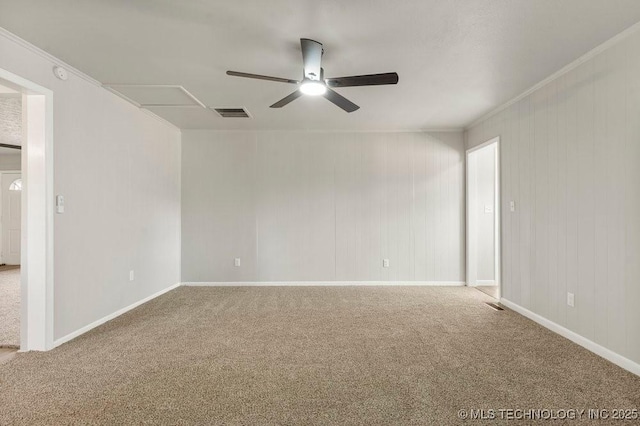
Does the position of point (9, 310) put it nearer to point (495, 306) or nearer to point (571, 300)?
point (495, 306)

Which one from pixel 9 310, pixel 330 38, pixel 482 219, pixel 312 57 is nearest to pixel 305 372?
pixel 312 57

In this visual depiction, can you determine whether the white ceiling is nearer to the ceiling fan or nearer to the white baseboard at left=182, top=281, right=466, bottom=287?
the ceiling fan

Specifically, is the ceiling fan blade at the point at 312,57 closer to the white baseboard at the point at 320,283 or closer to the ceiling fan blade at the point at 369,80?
the ceiling fan blade at the point at 369,80

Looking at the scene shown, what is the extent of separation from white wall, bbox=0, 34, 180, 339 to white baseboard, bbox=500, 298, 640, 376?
15.5 feet

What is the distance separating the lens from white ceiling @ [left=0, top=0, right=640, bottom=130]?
205cm

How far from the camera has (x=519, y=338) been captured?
2926mm

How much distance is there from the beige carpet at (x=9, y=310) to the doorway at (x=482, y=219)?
5.75m

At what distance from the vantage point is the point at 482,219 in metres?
5.11

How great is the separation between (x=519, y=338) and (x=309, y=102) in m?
3.42

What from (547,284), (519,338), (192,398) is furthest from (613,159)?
(192,398)

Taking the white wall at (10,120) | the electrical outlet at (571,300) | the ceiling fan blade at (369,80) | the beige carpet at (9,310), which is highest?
the white wall at (10,120)

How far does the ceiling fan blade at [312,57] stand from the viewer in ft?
7.57

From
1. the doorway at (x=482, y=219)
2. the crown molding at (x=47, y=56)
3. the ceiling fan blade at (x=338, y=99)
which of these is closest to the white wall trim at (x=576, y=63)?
the doorway at (x=482, y=219)

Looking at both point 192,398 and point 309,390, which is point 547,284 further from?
point 192,398
